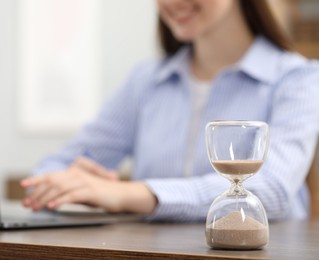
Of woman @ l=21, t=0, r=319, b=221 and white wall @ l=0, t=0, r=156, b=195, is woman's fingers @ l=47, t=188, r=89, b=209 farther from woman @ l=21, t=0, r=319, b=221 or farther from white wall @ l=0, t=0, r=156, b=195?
white wall @ l=0, t=0, r=156, b=195

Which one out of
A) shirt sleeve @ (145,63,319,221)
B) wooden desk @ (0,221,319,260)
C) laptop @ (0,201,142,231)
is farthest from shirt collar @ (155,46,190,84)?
wooden desk @ (0,221,319,260)

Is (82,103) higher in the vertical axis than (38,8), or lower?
lower

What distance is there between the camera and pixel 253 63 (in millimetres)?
1838

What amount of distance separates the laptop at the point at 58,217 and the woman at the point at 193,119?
0.11 ft

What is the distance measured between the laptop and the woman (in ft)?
0.11

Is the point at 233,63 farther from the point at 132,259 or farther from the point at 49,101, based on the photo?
the point at 49,101

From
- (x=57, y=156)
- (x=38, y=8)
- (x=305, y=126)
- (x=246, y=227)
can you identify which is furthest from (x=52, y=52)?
(x=246, y=227)

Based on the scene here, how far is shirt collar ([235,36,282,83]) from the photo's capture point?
181 centimetres

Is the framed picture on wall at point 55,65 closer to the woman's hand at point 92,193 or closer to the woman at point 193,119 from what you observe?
the woman at point 193,119

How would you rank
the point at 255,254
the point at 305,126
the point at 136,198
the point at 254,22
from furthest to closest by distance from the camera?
the point at 254,22 < the point at 305,126 < the point at 136,198 < the point at 255,254

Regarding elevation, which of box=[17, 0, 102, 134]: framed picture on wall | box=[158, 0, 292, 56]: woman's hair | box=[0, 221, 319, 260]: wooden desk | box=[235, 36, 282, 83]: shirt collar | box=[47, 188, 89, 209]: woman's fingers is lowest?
box=[0, 221, 319, 260]: wooden desk

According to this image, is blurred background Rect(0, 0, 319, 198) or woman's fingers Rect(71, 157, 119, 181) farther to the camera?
blurred background Rect(0, 0, 319, 198)

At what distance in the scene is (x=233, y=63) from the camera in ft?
6.45

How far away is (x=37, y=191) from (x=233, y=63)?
700 millimetres
